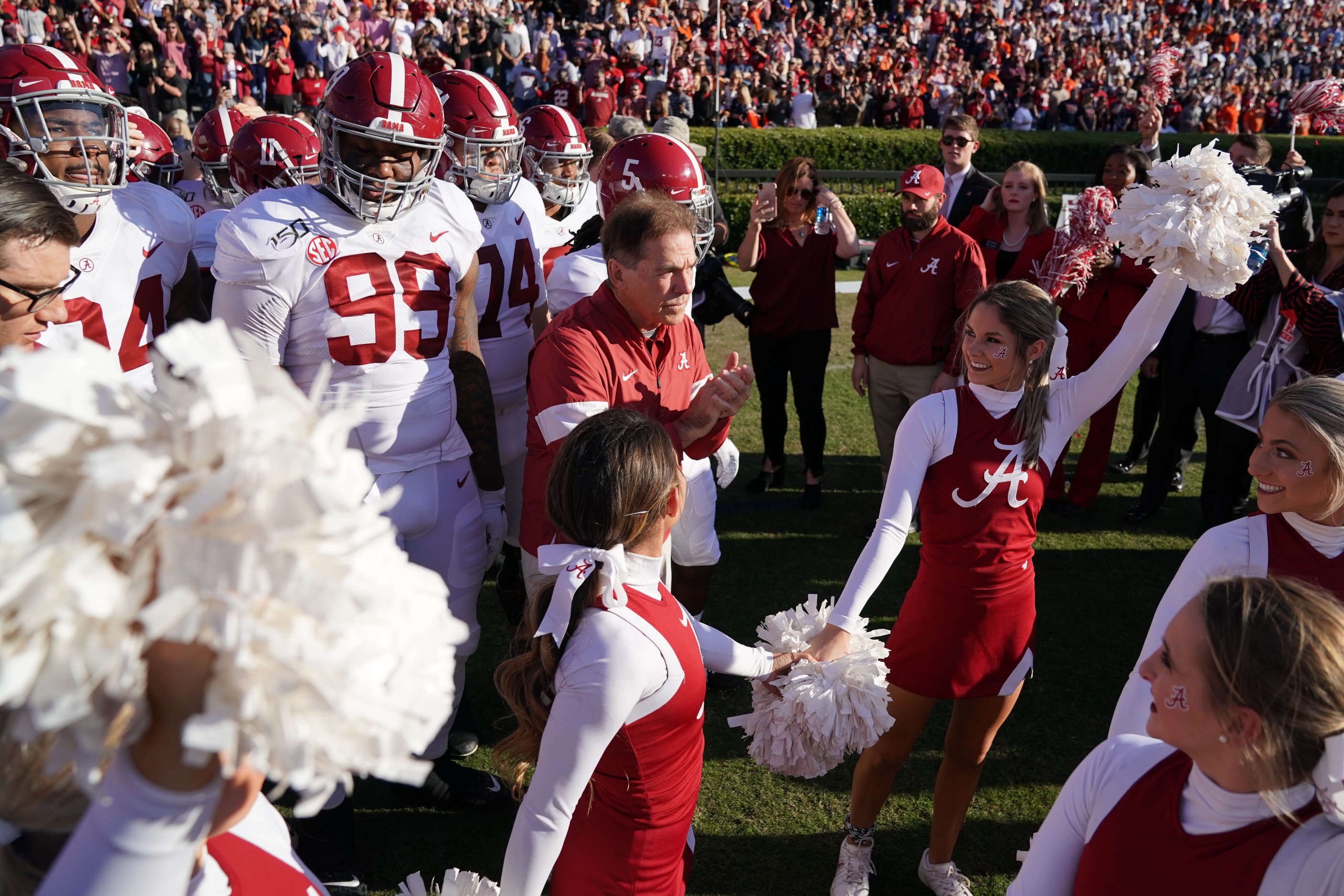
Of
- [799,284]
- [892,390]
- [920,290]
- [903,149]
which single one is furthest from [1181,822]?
[903,149]

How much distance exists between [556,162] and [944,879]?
420cm

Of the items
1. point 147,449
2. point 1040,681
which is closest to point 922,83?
point 1040,681

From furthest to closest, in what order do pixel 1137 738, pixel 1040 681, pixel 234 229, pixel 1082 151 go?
pixel 1082 151
pixel 1040 681
pixel 234 229
pixel 1137 738

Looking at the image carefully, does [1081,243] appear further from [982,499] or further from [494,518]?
[494,518]

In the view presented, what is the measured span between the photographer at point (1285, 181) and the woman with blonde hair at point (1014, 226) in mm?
1128

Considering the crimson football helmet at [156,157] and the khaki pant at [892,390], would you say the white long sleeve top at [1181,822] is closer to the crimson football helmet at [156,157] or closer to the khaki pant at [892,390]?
the khaki pant at [892,390]

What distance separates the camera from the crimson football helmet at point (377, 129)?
3211mm

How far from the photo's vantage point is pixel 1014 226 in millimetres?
6434

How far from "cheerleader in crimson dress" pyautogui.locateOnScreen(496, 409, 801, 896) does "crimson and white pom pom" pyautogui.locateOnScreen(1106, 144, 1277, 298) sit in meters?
1.64

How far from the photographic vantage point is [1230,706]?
5.14 feet

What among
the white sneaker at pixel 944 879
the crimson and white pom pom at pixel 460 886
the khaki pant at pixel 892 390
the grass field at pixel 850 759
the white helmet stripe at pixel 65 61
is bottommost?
the grass field at pixel 850 759

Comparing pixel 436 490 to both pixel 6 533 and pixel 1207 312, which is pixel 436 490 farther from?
pixel 1207 312

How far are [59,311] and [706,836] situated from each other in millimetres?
2678

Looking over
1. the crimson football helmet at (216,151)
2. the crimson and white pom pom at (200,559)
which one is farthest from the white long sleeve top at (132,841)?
the crimson football helmet at (216,151)
